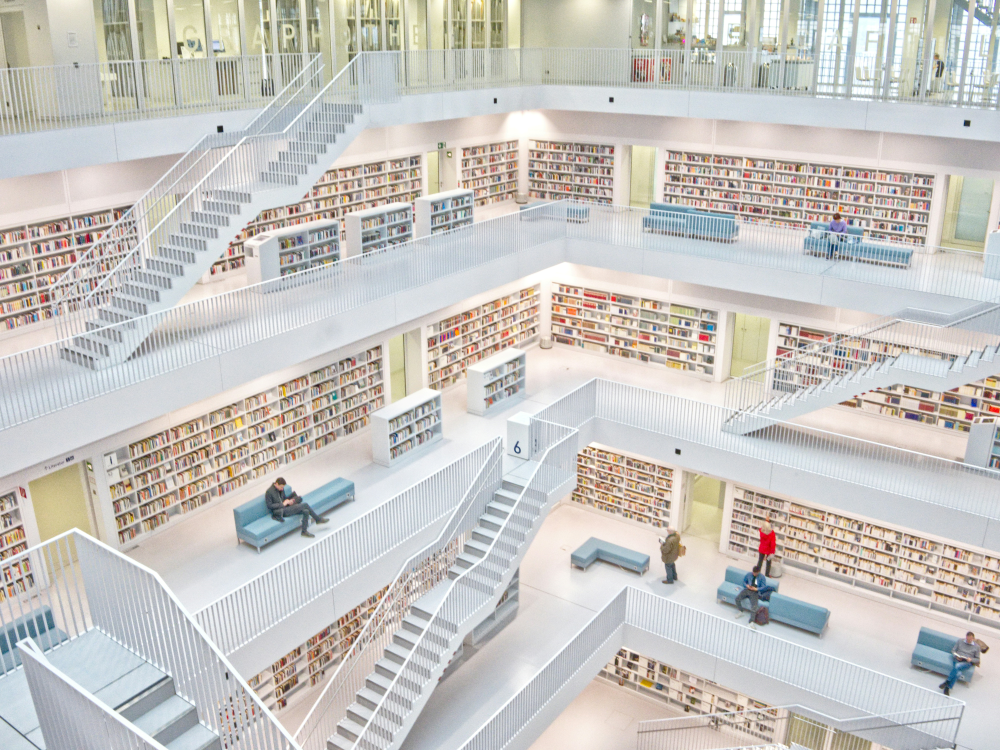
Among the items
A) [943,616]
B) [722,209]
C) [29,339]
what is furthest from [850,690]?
[29,339]

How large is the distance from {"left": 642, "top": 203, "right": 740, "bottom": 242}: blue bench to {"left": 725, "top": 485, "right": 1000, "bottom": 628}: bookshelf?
4.96 metres

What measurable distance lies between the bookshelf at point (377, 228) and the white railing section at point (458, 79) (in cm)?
253

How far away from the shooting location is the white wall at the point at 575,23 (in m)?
20.3

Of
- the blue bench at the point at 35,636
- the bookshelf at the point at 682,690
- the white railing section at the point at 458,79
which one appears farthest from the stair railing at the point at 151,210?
the bookshelf at the point at 682,690

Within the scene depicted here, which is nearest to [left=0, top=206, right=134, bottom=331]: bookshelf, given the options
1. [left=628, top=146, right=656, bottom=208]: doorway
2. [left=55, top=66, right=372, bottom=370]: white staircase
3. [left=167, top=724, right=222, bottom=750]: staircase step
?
[left=55, top=66, right=372, bottom=370]: white staircase

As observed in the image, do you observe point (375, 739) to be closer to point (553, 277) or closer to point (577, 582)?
point (577, 582)

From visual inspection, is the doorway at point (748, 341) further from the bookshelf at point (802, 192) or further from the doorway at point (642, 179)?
the doorway at point (642, 179)

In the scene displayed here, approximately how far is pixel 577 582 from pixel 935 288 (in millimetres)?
8009

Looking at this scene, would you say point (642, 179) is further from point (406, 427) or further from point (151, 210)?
point (151, 210)

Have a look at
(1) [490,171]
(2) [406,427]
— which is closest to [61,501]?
(2) [406,427]

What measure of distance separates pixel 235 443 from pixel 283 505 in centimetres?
189

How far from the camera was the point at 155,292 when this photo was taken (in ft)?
40.8

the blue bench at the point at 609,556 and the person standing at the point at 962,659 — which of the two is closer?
the person standing at the point at 962,659

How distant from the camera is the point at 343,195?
17.4m
